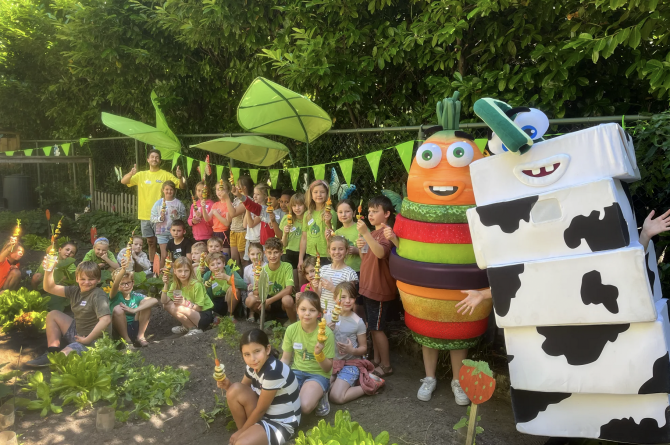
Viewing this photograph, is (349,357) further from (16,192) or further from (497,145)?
(16,192)

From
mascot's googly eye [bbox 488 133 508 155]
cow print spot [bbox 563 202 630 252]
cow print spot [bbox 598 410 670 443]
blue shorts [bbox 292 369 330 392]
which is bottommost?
blue shorts [bbox 292 369 330 392]

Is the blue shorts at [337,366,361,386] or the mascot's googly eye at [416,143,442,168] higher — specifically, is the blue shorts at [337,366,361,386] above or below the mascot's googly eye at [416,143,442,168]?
below

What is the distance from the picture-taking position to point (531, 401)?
3.06m

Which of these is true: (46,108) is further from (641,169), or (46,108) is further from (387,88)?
(641,169)

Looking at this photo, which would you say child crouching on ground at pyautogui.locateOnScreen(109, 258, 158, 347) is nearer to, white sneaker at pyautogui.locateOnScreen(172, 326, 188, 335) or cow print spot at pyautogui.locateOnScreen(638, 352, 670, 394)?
white sneaker at pyautogui.locateOnScreen(172, 326, 188, 335)

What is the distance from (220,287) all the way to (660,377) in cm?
429

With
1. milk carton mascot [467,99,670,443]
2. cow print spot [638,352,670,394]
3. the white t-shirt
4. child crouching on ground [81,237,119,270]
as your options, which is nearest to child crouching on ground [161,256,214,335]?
child crouching on ground [81,237,119,270]

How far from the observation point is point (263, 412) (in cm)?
334

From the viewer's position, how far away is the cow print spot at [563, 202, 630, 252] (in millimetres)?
2656

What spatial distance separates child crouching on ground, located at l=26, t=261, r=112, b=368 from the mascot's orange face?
126 inches

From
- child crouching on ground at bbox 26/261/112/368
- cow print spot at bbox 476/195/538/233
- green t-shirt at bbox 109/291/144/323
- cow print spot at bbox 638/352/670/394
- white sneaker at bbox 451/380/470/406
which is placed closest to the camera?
cow print spot at bbox 638/352/670/394

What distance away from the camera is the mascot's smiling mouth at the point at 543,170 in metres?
2.83

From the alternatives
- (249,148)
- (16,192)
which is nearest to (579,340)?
(249,148)

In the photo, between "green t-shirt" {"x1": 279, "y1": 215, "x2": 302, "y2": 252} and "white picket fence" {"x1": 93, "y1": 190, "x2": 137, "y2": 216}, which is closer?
"green t-shirt" {"x1": 279, "y1": 215, "x2": 302, "y2": 252}
